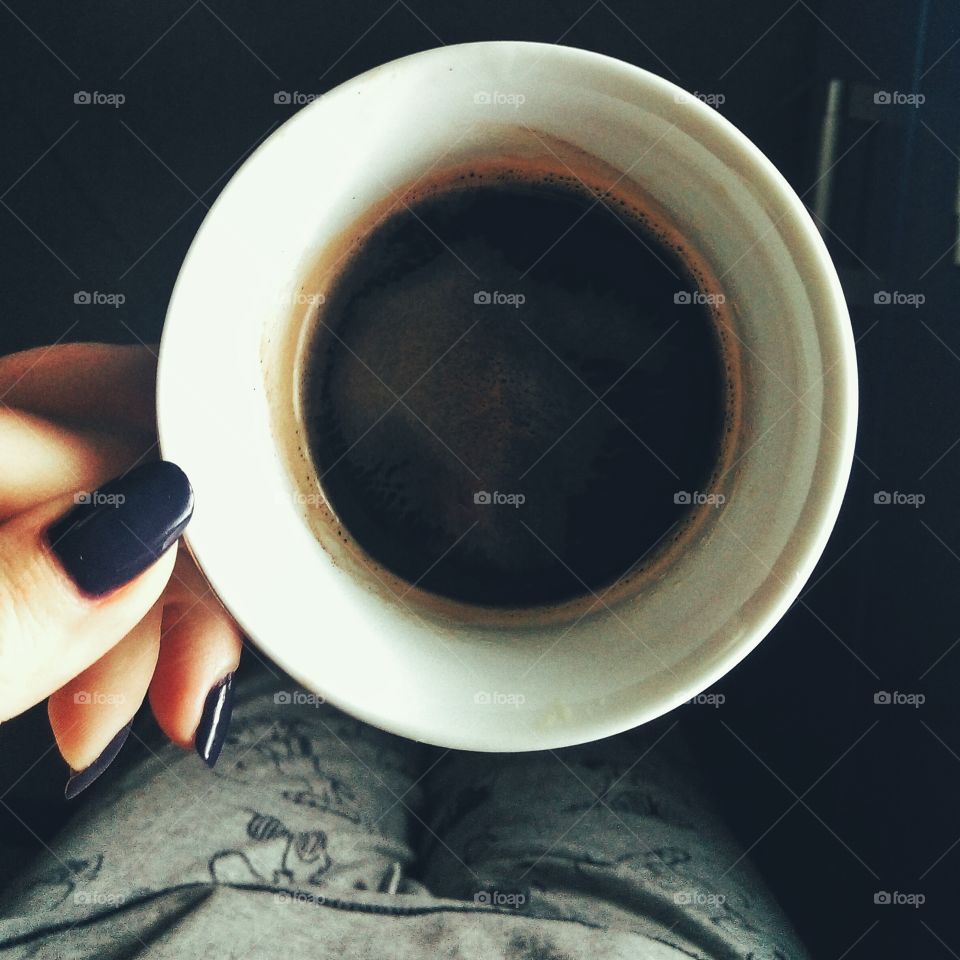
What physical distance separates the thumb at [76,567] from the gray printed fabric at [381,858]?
274 millimetres

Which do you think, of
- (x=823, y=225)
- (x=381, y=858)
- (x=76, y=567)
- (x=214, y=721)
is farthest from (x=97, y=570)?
(x=823, y=225)

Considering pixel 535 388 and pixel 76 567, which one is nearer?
pixel 76 567

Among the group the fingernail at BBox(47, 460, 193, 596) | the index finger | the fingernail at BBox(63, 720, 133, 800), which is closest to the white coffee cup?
the fingernail at BBox(47, 460, 193, 596)

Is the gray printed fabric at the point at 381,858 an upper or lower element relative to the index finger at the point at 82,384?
lower

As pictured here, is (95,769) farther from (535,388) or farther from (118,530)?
(535,388)

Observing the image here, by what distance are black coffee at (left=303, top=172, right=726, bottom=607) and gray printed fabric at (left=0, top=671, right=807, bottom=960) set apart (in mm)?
250

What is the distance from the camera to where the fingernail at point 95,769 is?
2.47 ft

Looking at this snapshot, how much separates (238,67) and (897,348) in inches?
26.0

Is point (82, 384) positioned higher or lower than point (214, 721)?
higher

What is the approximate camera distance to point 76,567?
1.77ft

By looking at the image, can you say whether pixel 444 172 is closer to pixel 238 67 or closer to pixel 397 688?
pixel 238 67

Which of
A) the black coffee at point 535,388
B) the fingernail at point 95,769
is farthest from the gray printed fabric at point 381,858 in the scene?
the black coffee at point 535,388

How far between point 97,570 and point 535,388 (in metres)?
0.34

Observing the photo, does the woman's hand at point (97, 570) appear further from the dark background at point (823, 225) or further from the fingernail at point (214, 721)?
the dark background at point (823, 225)
